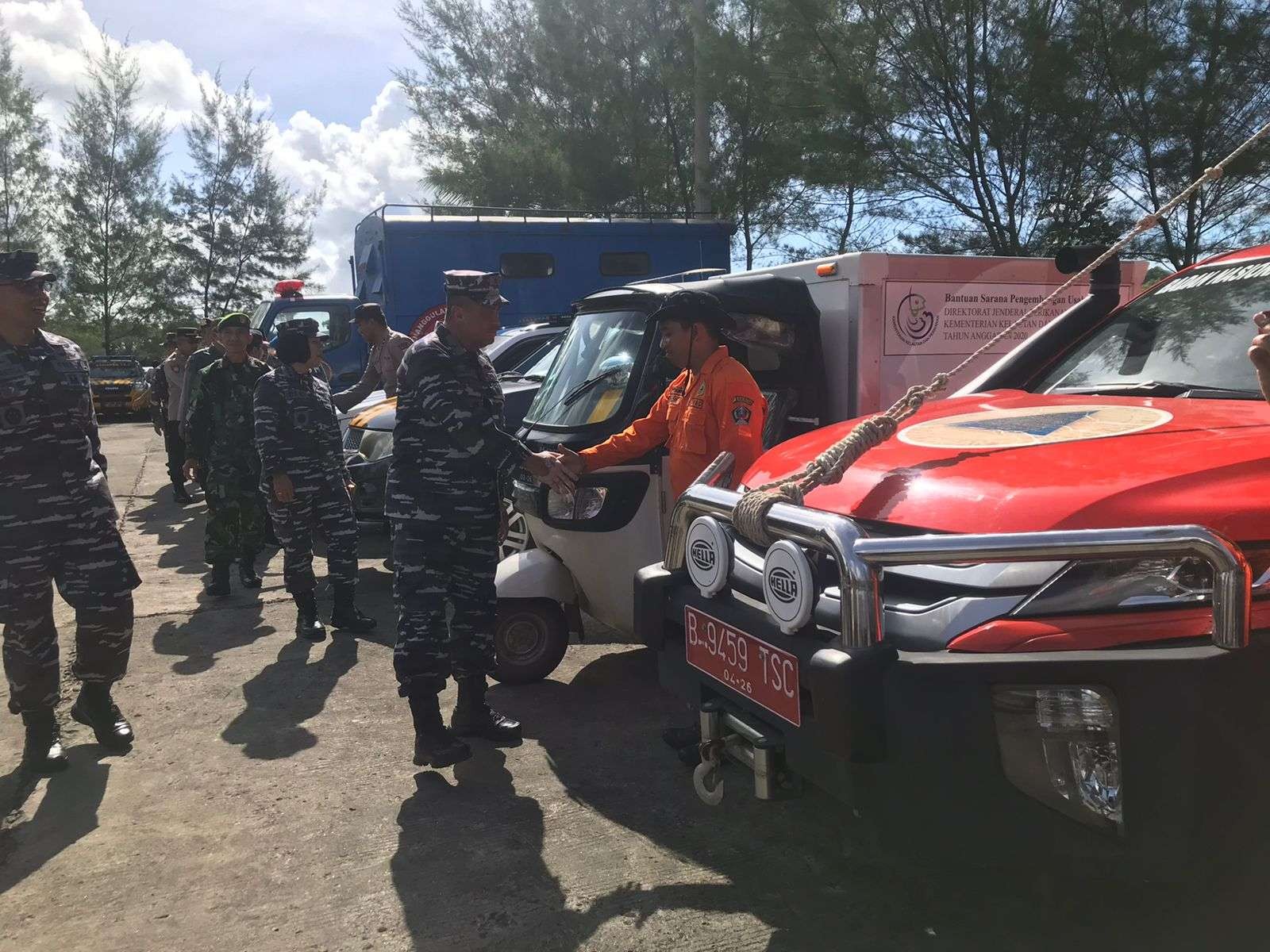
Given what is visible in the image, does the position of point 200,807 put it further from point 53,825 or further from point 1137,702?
point 1137,702

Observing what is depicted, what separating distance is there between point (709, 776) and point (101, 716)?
2.69 metres

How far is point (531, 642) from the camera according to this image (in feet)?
15.3

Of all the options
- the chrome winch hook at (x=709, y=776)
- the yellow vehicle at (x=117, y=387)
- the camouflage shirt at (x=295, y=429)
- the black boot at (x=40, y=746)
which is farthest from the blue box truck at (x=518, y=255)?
the yellow vehicle at (x=117, y=387)

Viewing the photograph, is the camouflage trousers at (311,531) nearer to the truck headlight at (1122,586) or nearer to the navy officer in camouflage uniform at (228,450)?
the navy officer in camouflage uniform at (228,450)

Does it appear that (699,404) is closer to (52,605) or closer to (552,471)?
(552,471)

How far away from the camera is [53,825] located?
11.1 feet

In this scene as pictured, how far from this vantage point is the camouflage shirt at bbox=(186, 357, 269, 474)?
649cm

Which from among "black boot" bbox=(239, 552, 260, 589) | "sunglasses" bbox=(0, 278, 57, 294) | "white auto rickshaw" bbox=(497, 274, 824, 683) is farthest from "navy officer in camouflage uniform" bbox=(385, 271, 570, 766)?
"black boot" bbox=(239, 552, 260, 589)

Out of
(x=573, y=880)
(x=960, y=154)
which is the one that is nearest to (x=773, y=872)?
(x=573, y=880)

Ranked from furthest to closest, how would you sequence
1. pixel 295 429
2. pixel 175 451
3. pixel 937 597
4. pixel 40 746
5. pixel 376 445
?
1. pixel 175 451
2. pixel 376 445
3. pixel 295 429
4. pixel 40 746
5. pixel 937 597

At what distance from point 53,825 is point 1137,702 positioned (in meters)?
3.40

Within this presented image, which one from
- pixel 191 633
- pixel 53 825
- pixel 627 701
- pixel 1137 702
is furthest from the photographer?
pixel 191 633

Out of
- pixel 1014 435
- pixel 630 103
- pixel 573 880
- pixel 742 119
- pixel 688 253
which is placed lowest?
pixel 573 880

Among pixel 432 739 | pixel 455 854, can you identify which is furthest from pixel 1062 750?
pixel 432 739
